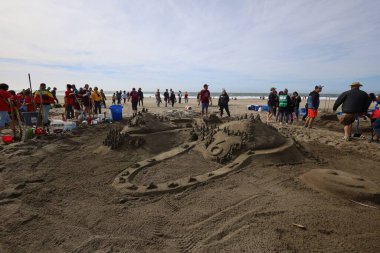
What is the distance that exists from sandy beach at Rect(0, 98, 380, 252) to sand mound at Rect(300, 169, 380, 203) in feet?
0.04

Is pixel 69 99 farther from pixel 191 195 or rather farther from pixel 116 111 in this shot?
pixel 191 195

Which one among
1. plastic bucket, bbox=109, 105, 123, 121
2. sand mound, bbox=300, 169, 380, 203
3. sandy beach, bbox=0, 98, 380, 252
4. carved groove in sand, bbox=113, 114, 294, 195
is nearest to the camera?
sandy beach, bbox=0, 98, 380, 252

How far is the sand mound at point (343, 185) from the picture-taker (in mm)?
3235

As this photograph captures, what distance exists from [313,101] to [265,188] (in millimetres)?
5764

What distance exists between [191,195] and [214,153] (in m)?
1.44

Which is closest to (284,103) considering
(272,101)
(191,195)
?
(272,101)

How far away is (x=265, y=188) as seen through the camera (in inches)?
141

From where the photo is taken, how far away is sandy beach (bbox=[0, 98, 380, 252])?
2.47m

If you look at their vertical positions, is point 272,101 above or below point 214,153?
above

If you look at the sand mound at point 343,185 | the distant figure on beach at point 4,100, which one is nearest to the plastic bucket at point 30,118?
the distant figure on beach at point 4,100

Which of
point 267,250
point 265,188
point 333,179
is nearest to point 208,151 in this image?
point 265,188

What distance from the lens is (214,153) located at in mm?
4785

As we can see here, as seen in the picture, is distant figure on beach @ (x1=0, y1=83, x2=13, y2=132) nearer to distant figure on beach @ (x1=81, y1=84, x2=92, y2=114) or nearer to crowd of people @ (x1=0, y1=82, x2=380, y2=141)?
crowd of people @ (x1=0, y1=82, x2=380, y2=141)

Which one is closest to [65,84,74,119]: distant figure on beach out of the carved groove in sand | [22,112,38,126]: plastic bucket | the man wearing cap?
[22,112,38,126]: plastic bucket
